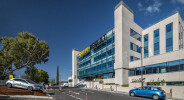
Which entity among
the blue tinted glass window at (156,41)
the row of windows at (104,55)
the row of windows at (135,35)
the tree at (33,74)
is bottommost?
the tree at (33,74)

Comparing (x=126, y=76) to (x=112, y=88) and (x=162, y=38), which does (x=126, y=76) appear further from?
(x=162, y=38)

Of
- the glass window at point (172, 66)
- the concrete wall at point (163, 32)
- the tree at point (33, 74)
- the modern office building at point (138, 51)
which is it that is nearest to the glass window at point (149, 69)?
the modern office building at point (138, 51)

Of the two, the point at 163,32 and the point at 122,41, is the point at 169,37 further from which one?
the point at 122,41

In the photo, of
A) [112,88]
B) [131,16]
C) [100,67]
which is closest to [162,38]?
[131,16]

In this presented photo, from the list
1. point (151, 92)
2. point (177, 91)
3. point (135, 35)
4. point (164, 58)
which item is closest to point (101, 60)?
point (135, 35)

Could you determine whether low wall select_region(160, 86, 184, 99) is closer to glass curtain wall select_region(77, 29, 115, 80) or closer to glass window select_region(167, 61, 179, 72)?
glass window select_region(167, 61, 179, 72)

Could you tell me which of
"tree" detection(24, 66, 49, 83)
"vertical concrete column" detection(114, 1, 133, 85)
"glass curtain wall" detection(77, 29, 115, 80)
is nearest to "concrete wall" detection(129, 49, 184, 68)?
"vertical concrete column" detection(114, 1, 133, 85)

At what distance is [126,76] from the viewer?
3225 centimetres

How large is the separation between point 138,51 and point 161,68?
1319 cm

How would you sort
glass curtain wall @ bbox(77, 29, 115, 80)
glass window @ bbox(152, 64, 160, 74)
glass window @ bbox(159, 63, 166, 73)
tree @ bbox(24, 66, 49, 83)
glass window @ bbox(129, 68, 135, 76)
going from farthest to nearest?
glass curtain wall @ bbox(77, 29, 115, 80), glass window @ bbox(129, 68, 135, 76), tree @ bbox(24, 66, 49, 83), glass window @ bbox(152, 64, 160, 74), glass window @ bbox(159, 63, 166, 73)

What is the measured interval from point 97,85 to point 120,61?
11.5m

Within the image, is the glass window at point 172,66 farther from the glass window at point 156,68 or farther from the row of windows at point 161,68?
the glass window at point 156,68

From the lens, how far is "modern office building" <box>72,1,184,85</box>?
24.6 meters

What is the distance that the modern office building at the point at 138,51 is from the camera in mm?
24594
